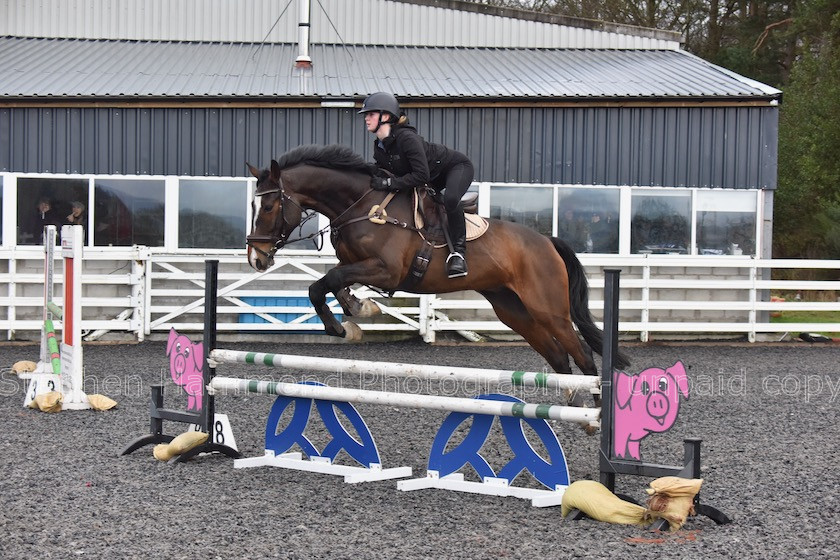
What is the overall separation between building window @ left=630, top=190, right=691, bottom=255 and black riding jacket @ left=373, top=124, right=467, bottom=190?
7.79 m

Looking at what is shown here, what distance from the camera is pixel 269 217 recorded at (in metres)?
5.97

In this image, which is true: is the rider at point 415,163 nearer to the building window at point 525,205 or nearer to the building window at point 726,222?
the building window at point 525,205

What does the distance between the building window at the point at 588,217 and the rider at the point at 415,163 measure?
7363 millimetres

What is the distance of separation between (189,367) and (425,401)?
1.76 meters

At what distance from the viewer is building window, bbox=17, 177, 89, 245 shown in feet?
43.7

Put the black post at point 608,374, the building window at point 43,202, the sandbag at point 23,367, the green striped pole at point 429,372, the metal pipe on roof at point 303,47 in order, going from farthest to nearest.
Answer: the metal pipe on roof at point 303,47 < the building window at point 43,202 < the sandbag at point 23,367 < the green striped pole at point 429,372 < the black post at point 608,374

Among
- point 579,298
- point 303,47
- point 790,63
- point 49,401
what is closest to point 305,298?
point 303,47

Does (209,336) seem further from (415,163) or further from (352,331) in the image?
(415,163)

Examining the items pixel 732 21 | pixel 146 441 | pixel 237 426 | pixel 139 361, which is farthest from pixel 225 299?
pixel 732 21

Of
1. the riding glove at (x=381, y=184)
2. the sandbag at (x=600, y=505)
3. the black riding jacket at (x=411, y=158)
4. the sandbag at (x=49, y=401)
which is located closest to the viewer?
the sandbag at (x=600, y=505)

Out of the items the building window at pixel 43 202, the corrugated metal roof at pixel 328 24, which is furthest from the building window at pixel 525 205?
the building window at pixel 43 202

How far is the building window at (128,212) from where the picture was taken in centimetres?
1341

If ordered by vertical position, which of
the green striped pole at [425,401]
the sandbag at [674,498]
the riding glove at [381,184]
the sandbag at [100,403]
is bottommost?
the sandbag at [100,403]

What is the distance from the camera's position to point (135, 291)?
12.9 m
